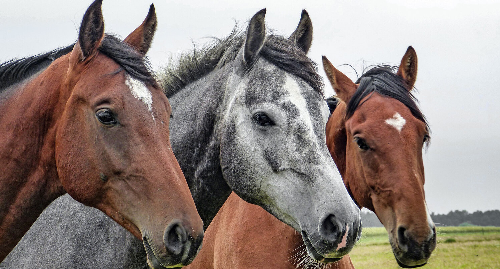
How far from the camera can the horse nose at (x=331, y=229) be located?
3585 mm

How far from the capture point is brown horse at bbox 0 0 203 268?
314 cm

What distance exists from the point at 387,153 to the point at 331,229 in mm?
1936

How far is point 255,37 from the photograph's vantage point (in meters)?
4.57

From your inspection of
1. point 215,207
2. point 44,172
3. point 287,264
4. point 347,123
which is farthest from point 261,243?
point 44,172

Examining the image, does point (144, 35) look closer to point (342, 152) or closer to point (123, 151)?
point (123, 151)

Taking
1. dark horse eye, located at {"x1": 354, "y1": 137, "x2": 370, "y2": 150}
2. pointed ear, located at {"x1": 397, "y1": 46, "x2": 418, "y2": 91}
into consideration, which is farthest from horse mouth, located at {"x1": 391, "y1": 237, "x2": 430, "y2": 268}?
pointed ear, located at {"x1": 397, "y1": 46, "x2": 418, "y2": 91}

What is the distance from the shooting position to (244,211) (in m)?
5.32

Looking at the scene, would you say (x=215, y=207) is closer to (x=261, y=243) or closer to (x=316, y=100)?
(x=261, y=243)

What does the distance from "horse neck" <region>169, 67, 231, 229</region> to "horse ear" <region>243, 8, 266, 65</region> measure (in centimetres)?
37

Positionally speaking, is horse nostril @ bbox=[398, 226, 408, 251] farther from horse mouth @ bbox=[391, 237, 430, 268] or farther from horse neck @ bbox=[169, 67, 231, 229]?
horse neck @ bbox=[169, 67, 231, 229]

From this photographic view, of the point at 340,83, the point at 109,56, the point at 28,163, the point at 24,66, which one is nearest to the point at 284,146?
the point at 109,56

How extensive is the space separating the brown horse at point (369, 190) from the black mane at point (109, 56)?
7.00ft

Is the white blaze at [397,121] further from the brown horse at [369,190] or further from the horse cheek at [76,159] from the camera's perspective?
the horse cheek at [76,159]

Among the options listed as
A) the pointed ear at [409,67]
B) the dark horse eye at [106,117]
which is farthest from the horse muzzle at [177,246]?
the pointed ear at [409,67]
